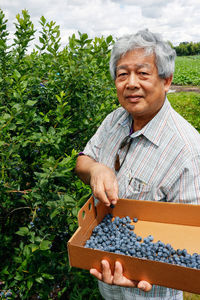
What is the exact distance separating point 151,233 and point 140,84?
0.94 metres

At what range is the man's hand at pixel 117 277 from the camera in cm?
128

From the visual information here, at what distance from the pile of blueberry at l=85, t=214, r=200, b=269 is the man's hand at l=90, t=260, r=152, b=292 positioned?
128 mm

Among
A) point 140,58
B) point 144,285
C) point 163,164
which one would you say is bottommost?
point 144,285

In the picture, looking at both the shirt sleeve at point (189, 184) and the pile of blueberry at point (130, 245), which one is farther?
the shirt sleeve at point (189, 184)

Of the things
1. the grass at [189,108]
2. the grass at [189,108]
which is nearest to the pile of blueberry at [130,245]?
the grass at [189,108]

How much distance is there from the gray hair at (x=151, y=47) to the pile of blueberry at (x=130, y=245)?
101 cm

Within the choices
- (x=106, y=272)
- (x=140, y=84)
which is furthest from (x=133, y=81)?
(x=106, y=272)

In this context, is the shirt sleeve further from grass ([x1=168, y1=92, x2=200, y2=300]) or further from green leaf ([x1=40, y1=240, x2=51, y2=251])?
grass ([x1=168, y1=92, x2=200, y2=300])

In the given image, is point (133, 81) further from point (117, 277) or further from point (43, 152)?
point (117, 277)

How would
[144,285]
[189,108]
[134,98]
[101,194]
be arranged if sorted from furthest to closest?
[189,108], [134,98], [101,194], [144,285]

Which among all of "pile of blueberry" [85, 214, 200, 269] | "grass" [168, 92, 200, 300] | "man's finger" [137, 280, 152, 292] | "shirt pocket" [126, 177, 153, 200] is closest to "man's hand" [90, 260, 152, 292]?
"man's finger" [137, 280, 152, 292]

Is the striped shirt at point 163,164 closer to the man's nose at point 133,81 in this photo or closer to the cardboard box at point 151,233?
the cardboard box at point 151,233

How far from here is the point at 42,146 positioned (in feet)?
6.22

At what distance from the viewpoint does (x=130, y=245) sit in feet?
4.80
